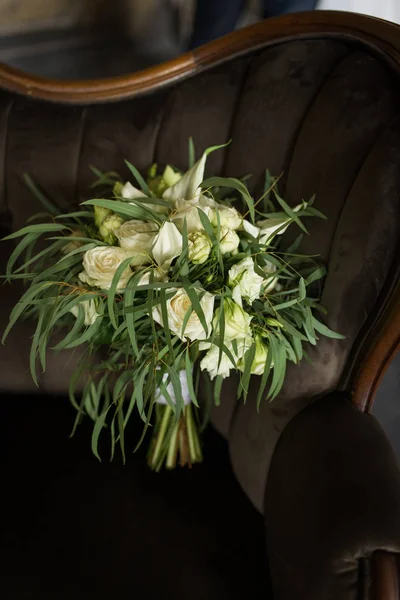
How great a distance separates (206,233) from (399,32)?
0.40 metres

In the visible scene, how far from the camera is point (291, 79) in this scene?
0.79 meters

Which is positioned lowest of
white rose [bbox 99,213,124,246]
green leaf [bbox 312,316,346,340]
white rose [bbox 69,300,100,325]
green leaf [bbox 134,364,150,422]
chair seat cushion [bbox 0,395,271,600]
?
chair seat cushion [bbox 0,395,271,600]

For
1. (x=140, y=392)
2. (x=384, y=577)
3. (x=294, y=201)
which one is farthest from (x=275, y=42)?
(x=384, y=577)

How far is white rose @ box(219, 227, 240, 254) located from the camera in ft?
2.04

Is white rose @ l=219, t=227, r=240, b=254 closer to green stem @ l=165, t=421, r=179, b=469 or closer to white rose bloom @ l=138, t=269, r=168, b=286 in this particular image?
white rose bloom @ l=138, t=269, r=168, b=286

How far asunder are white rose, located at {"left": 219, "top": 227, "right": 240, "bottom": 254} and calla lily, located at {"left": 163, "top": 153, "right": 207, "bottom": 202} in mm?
77

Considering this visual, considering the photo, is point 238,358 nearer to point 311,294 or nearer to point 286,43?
point 311,294

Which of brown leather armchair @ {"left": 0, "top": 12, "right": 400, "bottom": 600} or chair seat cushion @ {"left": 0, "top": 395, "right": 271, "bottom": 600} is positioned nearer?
brown leather armchair @ {"left": 0, "top": 12, "right": 400, "bottom": 600}

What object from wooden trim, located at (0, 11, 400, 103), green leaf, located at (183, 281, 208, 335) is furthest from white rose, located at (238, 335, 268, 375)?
wooden trim, located at (0, 11, 400, 103)

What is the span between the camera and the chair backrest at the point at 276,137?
0.68 metres

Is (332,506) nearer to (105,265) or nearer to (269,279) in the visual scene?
(269,279)

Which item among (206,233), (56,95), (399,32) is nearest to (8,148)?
(56,95)

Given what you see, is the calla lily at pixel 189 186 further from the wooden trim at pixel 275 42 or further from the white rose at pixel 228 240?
the wooden trim at pixel 275 42

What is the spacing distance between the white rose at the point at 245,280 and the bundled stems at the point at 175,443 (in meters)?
0.29
